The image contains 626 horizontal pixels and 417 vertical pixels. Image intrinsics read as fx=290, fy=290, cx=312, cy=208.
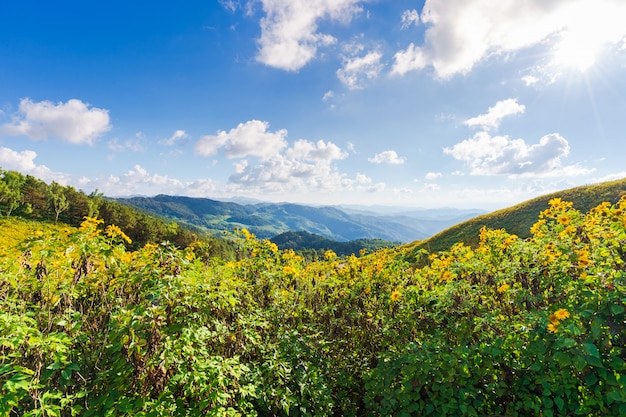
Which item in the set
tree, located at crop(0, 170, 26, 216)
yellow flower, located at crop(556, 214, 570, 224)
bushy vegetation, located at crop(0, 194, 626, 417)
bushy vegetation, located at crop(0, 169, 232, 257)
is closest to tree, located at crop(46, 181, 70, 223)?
bushy vegetation, located at crop(0, 169, 232, 257)

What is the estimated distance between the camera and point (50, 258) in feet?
12.0

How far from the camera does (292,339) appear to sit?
4680 mm

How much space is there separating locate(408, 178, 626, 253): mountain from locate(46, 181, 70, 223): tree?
84520 mm

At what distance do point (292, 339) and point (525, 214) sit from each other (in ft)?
121

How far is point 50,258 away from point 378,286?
5.46 m

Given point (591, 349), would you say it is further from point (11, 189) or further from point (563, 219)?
point (11, 189)

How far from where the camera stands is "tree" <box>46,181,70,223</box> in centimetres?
7259

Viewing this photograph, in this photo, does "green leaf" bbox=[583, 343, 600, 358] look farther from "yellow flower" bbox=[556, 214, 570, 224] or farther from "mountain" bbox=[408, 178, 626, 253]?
"mountain" bbox=[408, 178, 626, 253]

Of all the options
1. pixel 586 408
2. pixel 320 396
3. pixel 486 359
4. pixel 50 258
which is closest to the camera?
pixel 586 408

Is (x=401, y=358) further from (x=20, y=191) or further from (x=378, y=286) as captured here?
(x=20, y=191)

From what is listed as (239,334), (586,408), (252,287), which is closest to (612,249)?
(586,408)

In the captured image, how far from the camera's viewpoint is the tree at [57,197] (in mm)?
72594

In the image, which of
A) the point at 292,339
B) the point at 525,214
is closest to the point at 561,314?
the point at 292,339

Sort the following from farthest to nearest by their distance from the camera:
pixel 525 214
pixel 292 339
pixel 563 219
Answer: pixel 525 214, pixel 292 339, pixel 563 219
